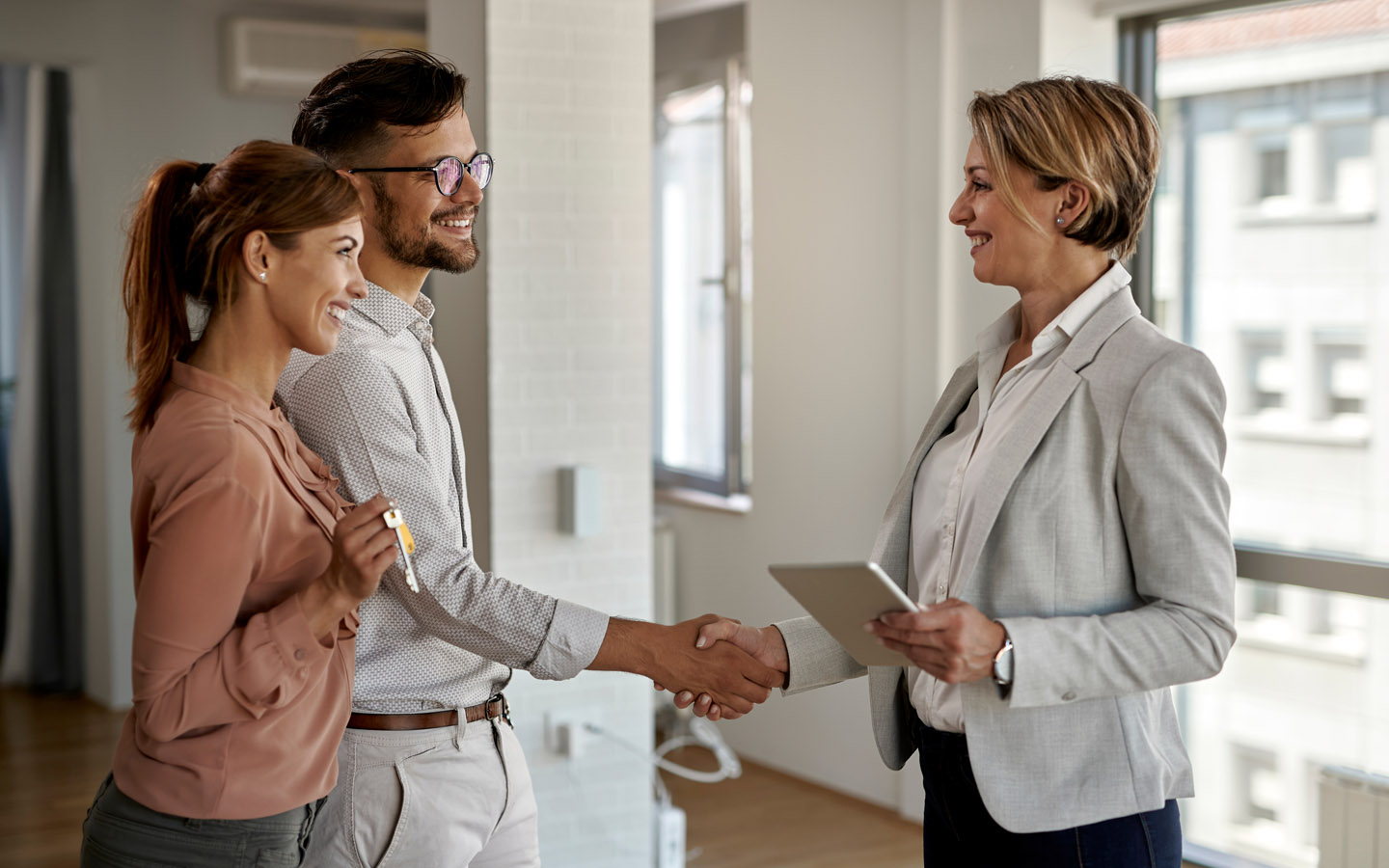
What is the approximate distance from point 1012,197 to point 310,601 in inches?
40.1

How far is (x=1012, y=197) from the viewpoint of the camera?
1770mm

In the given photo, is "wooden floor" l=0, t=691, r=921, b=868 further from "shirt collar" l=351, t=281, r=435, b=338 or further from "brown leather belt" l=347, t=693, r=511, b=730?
"shirt collar" l=351, t=281, r=435, b=338

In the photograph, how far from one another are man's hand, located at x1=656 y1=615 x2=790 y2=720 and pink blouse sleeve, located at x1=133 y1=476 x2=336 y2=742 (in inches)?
30.0

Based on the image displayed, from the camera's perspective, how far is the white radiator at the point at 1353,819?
3.28 meters

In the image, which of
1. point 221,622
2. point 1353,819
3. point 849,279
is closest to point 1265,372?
point 1353,819

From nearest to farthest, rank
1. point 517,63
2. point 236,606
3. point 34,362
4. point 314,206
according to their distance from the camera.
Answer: point 236,606 → point 314,206 → point 517,63 → point 34,362

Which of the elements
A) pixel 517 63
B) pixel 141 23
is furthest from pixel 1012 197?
pixel 141 23

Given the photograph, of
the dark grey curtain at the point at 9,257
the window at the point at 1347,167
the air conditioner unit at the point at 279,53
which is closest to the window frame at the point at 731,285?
the air conditioner unit at the point at 279,53

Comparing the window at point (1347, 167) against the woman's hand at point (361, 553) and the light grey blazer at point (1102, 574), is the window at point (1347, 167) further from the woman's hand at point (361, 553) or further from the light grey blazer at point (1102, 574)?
the woman's hand at point (361, 553)

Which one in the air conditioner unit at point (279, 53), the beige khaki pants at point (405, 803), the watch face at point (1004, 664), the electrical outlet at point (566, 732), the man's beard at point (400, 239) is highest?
the air conditioner unit at point (279, 53)

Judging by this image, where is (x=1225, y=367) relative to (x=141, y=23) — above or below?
below

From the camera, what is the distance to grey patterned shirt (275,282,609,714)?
176cm

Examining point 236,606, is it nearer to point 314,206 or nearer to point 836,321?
point 314,206

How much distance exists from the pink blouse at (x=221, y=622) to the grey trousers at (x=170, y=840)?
20mm
